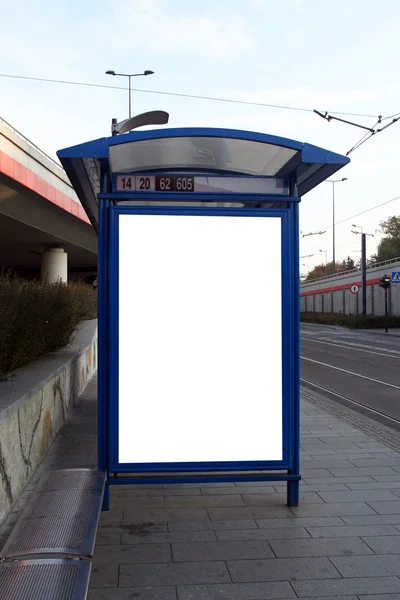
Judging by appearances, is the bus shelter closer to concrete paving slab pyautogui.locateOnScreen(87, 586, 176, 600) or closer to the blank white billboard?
the blank white billboard

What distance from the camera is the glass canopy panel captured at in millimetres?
4500

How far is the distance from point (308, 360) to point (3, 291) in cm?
1357

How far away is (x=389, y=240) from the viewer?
96250 mm

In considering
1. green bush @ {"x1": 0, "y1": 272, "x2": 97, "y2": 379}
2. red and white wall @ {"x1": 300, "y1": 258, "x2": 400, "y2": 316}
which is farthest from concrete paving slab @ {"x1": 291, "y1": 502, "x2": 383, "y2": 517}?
red and white wall @ {"x1": 300, "y1": 258, "x2": 400, "y2": 316}

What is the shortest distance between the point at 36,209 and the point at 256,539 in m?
22.5

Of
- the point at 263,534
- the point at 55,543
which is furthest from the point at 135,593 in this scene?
the point at 263,534

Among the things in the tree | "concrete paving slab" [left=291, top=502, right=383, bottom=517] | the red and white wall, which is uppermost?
the tree

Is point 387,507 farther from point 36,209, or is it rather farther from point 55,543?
point 36,209

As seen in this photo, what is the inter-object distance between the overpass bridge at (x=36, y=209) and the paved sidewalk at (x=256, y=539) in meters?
12.1

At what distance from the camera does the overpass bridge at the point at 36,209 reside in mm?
20359

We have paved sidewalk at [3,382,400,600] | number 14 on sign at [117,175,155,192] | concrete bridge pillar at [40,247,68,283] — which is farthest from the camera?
concrete bridge pillar at [40,247,68,283]

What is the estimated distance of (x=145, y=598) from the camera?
10.6 ft

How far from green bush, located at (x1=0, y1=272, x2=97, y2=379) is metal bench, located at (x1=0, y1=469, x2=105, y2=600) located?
82.1 inches

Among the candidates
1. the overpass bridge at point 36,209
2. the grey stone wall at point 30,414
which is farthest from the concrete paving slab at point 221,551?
the overpass bridge at point 36,209
